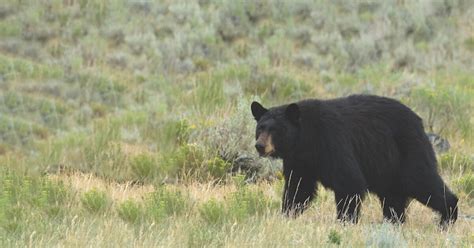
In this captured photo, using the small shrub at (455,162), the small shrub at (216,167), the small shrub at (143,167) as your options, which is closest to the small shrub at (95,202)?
the small shrub at (216,167)

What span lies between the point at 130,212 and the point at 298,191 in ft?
5.24

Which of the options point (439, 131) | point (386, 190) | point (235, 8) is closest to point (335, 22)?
point (235, 8)

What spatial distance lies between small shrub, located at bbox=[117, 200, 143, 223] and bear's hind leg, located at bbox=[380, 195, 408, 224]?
2.52 m

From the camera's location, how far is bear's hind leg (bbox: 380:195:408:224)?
330 inches

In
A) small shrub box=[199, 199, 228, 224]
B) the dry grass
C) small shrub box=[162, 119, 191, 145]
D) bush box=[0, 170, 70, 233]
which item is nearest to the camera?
the dry grass

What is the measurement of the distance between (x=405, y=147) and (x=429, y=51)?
1444 centimetres

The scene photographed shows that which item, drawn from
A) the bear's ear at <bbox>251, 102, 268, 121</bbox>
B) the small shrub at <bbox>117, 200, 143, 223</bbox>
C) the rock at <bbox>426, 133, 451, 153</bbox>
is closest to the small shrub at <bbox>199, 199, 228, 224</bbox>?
the small shrub at <bbox>117, 200, 143, 223</bbox>

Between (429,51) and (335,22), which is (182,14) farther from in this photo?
(429,51)

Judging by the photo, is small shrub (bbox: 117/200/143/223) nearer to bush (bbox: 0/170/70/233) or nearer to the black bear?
bush (bbox: 0/170/70/233)

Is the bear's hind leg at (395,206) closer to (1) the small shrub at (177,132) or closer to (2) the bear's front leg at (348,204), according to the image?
(2) the bear's front leg at (348,204)

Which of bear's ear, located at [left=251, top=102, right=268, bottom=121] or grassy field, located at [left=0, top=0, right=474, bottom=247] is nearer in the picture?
grassy field, located at [left=0, top=0, right=474, bottom=247]

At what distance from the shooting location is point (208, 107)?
51.7ft

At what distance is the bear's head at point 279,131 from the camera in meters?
7.67

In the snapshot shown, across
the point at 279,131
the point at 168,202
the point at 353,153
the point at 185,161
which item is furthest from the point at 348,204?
the point at 185,161
